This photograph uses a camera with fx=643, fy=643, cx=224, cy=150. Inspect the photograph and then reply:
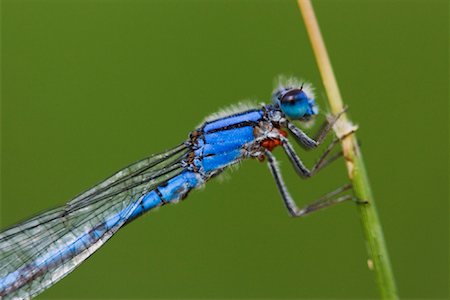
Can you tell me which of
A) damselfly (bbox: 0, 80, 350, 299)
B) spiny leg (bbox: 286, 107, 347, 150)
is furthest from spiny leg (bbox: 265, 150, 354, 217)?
spiny leg (bbox: 286, 107, 347, 150)

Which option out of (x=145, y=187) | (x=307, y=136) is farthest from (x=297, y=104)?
(x=145, y=187)

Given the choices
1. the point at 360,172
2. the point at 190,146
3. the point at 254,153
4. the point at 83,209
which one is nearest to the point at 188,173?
the point at 190,146

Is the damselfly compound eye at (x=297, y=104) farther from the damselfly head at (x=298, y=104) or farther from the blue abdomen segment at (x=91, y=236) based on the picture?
the blue abdomen segment at (x=91, y=236)

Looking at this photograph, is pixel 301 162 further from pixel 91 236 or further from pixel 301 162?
pixel 91 236

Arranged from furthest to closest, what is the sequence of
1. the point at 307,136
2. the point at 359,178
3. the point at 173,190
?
the point at 173,190 → the point at 307,136 → the point at 359,178

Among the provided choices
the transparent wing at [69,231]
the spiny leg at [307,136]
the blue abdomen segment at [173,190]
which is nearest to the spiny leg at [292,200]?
the spiny leg at [307,136]

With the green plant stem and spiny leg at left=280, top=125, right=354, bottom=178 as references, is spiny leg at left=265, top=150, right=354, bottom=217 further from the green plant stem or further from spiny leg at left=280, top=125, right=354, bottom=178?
the green plant stem

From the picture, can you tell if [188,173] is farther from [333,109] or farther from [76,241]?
[333,109]
